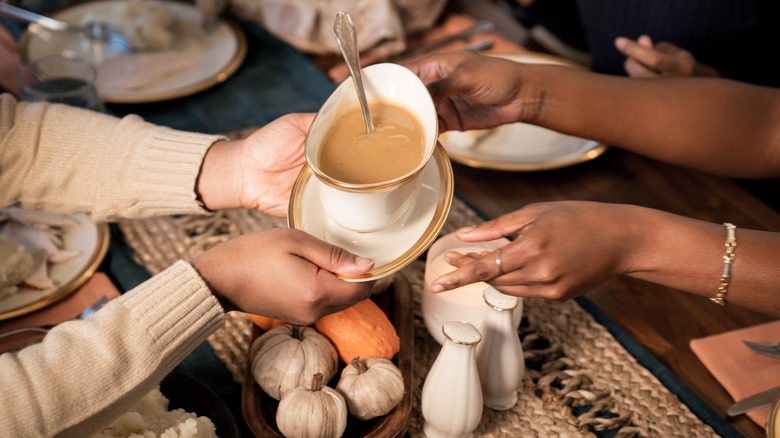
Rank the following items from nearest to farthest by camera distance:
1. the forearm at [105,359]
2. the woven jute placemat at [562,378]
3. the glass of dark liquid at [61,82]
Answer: the forearm at [105,359] → the woven jute placemat at [562,378] → the glass of dark liquid at [61,82]

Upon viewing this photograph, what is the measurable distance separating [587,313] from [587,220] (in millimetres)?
320

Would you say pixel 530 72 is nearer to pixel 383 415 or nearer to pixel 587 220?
pixel 587 220

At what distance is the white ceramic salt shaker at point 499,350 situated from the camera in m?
0.89

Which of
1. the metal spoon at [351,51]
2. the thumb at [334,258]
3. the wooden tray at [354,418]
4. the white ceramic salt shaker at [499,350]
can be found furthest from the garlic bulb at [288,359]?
the metal spoon at [351,51]

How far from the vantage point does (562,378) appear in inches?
40.8

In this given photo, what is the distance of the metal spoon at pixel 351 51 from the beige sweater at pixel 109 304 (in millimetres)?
346

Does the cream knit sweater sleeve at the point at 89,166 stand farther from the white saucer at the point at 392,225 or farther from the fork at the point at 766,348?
the fork at the point at 766,348

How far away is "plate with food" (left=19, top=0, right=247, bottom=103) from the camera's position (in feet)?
5.39

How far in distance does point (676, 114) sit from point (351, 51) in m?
0.74

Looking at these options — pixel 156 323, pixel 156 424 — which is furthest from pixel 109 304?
pixel 156 424

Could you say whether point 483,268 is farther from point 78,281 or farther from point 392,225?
point 78,281

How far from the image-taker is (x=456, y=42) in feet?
6.11

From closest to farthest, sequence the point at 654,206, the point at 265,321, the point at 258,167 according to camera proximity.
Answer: the point at 265,321 < the point at 258,167 < the point at 654,206

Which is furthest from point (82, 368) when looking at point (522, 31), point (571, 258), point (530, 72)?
point (522, 31)
